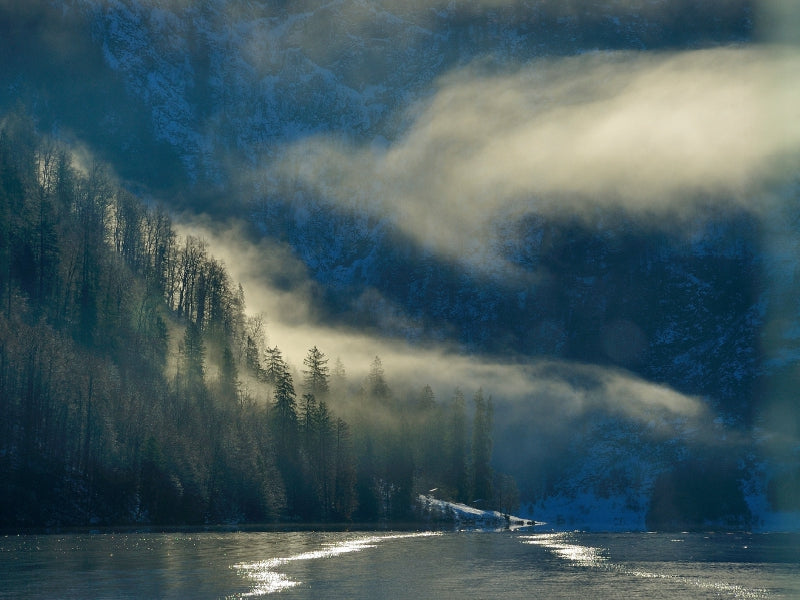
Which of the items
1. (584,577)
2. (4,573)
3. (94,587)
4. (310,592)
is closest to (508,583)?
(584,577)

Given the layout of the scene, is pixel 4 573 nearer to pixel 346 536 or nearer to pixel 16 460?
pixel 16 460

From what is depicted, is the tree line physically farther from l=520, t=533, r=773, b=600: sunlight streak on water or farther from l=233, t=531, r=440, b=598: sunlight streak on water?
l=520, t=533, r=773, b=600: sunlight streak on water

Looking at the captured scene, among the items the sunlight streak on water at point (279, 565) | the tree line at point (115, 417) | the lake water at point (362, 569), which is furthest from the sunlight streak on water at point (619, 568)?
the tree line at point (115, 417)

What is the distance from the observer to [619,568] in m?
106

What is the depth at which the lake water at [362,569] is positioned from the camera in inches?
3068

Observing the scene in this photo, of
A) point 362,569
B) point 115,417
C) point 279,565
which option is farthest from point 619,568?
point 115,417

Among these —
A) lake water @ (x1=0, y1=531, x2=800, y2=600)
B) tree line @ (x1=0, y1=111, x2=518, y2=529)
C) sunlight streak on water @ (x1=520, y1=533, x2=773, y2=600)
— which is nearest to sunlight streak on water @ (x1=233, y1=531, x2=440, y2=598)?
lake water @ (x1=0, y1=531, x2=800, y2=600)

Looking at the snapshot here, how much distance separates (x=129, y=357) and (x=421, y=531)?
60698mm

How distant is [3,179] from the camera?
173m

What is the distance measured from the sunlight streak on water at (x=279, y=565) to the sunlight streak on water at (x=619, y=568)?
24896mm

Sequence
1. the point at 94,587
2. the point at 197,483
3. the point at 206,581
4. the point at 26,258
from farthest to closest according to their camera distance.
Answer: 1. the point at 26,258
2. the point at 197,483
3. the point at 206,581
4. the point at 94,587

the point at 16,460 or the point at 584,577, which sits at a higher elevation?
the point at 16,460

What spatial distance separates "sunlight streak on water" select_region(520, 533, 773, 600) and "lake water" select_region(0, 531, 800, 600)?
143 millimetres

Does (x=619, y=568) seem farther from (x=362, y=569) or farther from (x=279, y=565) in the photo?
(x=279, y=565)
